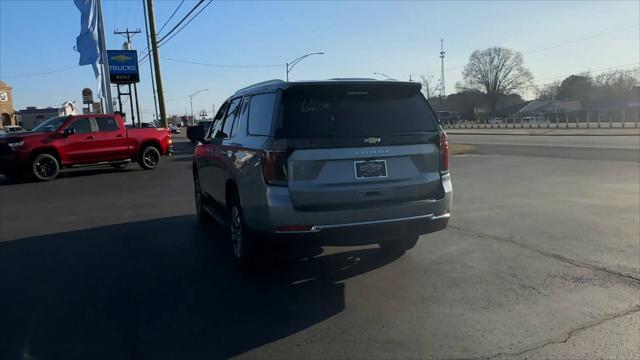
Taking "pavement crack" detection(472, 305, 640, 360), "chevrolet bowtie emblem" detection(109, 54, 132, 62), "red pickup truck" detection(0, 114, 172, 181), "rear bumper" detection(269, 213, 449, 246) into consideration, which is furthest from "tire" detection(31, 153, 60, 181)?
"chevrolet bowtie emblem" detection(109, 54, 132, 62)

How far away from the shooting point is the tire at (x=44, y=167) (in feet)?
48.2

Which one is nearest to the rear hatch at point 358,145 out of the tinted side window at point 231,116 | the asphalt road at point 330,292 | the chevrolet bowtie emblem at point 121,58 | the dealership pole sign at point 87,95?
the asphalt road at point 330,292

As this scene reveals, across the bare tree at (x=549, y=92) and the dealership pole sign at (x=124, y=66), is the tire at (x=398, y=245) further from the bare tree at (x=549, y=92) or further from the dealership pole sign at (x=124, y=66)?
the bare tree at (x=549, y=92)

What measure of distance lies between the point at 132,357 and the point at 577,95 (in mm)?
133510

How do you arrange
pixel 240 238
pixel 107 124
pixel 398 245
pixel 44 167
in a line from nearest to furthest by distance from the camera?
1. pixel 240 238
2. pixel 398 245
3. pixel 44 167
4. pixel 107 124

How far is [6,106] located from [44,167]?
86.5m

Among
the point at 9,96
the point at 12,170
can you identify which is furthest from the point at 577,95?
the point at 12,170

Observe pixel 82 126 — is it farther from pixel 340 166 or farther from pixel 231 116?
pixel 340 166

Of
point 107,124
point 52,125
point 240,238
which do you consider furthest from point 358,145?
point 52,125

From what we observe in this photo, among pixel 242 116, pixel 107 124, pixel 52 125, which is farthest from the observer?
pixel 107 124

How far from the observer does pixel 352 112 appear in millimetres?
4902

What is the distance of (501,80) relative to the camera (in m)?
132

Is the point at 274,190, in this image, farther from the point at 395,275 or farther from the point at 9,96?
the point at 9,96

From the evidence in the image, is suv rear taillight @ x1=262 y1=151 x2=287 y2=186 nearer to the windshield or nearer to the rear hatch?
the rear hatch
